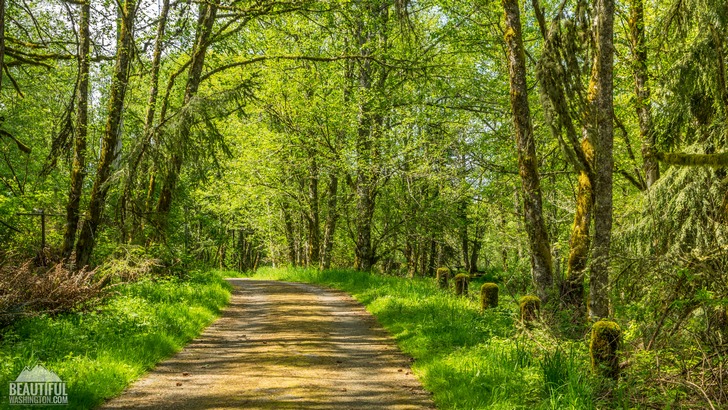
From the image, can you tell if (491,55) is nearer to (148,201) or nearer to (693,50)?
(693,50)

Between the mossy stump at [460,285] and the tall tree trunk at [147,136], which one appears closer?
the tall tree trunk at [147,136]

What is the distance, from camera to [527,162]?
31.7 feet

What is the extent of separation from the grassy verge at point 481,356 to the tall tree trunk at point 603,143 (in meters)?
0.88

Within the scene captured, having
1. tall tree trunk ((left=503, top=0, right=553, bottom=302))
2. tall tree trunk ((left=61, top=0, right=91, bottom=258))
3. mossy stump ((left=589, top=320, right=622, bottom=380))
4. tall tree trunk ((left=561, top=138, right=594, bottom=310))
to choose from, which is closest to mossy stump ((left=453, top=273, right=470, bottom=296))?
tall tree trunk ((left=503, top=0, right=553, bottom=302))

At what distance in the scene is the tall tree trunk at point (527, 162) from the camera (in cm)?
963

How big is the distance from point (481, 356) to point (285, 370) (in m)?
2.70

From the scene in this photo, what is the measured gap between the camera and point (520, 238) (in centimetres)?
2205

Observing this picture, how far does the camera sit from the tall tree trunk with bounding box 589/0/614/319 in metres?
7.41

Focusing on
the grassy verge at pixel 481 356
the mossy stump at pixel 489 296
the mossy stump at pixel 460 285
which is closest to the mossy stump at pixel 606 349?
the grassy verge at pixel 481 356

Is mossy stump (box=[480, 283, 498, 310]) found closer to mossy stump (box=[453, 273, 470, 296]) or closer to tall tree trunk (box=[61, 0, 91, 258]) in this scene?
mossy stump (box=[453, 273, 470, 296])

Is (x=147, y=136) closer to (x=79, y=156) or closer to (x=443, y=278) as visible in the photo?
(x=79, y=156)

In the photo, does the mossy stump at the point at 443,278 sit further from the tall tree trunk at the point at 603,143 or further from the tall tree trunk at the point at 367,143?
the tall tree trunk at the point at 603,143

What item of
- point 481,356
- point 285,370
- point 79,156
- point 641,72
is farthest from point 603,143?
point 79,156

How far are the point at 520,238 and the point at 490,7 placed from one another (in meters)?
10.3
